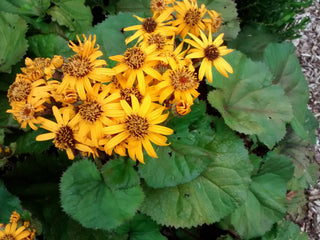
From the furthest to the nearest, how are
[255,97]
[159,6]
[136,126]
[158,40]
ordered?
[255,97]
[159,6]
[158,40]
[136,126]

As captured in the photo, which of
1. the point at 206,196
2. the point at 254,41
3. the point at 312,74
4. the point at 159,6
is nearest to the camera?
the point at 159,6

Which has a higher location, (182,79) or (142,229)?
(182,79)

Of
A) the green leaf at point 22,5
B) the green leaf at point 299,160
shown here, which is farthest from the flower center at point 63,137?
the green leaf at point 299,160

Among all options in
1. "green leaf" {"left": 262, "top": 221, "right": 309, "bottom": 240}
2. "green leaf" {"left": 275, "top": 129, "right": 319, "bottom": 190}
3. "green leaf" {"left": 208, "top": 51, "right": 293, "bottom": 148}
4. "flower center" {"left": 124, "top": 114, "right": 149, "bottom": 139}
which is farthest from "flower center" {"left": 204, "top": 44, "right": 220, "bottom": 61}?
"green leaf" {"left": 262, "top": 221, "right": 309, "bottom": 240}

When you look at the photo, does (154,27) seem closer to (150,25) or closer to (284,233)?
(150,25)

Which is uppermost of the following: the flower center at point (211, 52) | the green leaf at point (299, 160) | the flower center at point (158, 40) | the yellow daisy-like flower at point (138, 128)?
the flower center at point (158, 40)

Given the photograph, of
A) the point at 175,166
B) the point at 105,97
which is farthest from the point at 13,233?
the point at 175,166

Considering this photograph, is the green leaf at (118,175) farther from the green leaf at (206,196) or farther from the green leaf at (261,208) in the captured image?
the green leaf at (261,208)
